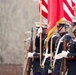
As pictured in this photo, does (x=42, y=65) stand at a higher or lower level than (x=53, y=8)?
lower

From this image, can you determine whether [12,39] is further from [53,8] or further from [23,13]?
[53,8]

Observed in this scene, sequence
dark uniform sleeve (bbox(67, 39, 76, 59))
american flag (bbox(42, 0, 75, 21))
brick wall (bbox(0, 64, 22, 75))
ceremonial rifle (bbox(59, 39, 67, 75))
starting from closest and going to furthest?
dark uniform sleeve (bbox(67, 39, 76, 59)) → ceremonial rifle (bbox(59, 39, 67, 75)) → american flag (bbox(42, 0, 75, 21)) → brick wall (bbox(0, 64, 22, 75))

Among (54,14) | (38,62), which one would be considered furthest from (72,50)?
(38,62)

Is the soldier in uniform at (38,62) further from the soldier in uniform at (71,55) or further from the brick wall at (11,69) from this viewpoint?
the brick wall at (11,69)

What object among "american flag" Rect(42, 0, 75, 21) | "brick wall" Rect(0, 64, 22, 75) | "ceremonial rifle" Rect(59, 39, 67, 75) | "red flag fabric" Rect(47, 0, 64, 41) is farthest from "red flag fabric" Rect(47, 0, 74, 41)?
"brick wall" Rect(0, 64, 22, 75)

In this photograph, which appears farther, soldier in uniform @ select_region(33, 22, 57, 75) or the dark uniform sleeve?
soldier in uniform @ select_region(33, 22, 57, 75)

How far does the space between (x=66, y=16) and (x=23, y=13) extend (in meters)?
5.84

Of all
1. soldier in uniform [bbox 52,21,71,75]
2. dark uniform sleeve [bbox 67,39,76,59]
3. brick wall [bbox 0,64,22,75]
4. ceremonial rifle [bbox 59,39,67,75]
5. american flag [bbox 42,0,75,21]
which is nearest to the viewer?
dark uniform sleeve [bbox 67,39,76,59]

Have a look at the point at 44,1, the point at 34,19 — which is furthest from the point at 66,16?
the point at 34,19

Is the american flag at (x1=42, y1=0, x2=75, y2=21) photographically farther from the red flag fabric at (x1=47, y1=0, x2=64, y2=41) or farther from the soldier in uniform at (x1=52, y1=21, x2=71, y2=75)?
the soldier in uniform at (x1=52, y1=21, x2=71, y2=75)

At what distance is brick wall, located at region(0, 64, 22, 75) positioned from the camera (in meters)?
12.2

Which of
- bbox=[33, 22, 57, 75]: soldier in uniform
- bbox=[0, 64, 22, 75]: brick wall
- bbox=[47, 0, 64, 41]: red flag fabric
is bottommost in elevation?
bbox=[0, 64, 22, 75]: brick wall

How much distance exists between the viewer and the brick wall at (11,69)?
12.2 metres

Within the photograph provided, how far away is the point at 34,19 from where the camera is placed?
12477mm
